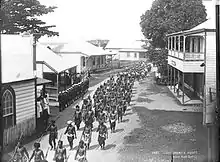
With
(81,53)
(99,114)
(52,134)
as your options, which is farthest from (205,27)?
(52,134)

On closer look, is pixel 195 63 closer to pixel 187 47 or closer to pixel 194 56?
pixel 194 56

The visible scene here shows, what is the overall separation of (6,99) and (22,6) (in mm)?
787

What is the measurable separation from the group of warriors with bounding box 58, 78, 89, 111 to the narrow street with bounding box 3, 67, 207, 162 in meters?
0.06

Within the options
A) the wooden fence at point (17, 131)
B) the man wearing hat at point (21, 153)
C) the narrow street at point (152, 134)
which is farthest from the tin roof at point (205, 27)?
the man wearing hat at point (21, 153)

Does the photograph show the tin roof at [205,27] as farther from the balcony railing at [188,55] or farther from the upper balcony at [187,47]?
the balcony railing at [188,55]

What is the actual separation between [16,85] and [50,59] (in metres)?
0.36

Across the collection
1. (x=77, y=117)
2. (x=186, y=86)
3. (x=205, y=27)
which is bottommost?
(x=77, y=117)

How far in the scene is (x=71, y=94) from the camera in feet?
9.31

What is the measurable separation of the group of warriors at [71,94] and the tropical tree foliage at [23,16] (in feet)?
1.88

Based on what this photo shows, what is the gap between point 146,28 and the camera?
2865mm

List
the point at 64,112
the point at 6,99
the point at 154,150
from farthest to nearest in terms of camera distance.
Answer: the point at 64,112 → the point at 154,150 → the point at 6,99

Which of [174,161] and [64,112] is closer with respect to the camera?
[174,161]

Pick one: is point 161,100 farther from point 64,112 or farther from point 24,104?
point 24,104

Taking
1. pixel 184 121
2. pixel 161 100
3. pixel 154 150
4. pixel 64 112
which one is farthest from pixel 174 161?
pixel 64 112
